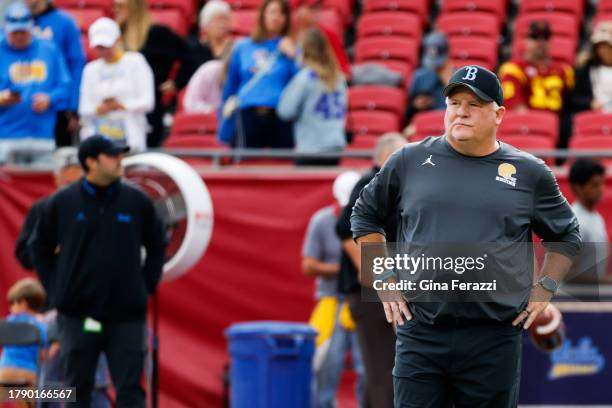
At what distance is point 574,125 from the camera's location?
12.6 metres

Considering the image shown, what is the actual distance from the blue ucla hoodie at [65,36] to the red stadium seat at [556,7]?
523 cm

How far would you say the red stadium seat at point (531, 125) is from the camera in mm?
12117

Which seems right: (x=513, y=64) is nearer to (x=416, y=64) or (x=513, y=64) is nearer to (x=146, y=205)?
(x=416, y=64)

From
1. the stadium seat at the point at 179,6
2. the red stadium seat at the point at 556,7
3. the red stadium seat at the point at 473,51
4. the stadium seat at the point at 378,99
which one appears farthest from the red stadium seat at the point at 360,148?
the stadium seat at the point at 179,6

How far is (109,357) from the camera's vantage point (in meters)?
9.05

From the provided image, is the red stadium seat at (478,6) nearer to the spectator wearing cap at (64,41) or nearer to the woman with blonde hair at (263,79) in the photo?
the woman with blonde hair at (263,79)

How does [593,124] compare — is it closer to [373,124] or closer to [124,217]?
[373,124]

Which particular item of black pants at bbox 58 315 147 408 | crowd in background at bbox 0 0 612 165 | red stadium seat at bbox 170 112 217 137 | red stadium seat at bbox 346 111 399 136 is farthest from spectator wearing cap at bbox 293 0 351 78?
black pants at bbox 58 315 147 408

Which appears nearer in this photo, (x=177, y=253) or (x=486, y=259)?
(x=486, y=259)

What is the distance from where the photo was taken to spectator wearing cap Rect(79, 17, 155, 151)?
38.8 feet

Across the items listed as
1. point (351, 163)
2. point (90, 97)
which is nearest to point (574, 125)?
point (351, 163)

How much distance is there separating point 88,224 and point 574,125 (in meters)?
5.14

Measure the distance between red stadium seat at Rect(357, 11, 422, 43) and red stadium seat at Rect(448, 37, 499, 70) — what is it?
2.13 ft

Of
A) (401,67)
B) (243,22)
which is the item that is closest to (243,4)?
(243,22)
